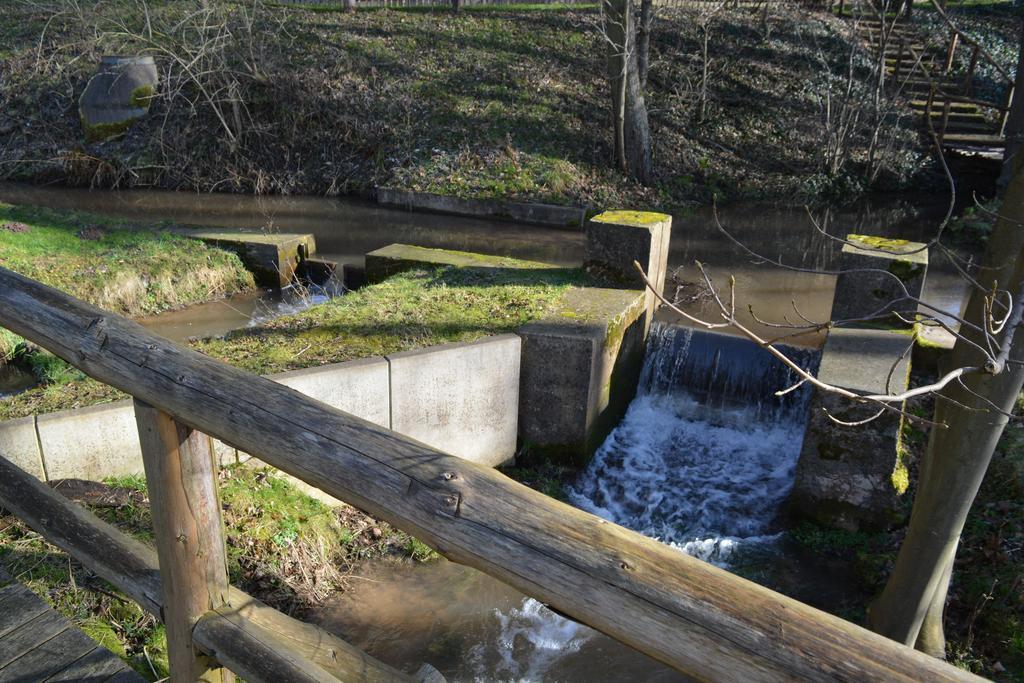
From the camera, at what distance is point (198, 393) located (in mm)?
2301

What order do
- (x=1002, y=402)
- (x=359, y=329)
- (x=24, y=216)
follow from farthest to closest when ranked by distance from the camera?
(x=24, y=216) → (x=359, y=329) → (x=1002, y=402)

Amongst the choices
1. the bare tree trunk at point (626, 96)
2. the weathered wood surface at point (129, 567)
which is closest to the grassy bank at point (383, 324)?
the weathered wood surface at point (129, 567)

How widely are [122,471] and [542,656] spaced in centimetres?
320

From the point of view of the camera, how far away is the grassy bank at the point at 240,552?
432 centimetres

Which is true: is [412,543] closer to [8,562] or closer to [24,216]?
[8,562]

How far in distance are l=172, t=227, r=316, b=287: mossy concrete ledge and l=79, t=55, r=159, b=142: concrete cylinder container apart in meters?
8.85

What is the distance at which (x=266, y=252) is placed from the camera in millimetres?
11227

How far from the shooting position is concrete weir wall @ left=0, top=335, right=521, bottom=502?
16.9 feet

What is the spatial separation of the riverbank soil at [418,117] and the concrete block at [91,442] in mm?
11802

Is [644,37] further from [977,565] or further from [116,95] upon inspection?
[977,565]

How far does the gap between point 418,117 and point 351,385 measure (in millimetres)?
14030

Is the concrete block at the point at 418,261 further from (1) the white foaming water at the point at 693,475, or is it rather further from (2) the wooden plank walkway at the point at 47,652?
(2) the wooden plank walkway at the point at 47,652

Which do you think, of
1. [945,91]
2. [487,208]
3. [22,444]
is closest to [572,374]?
[22,444]

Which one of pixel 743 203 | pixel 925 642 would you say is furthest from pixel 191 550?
pixel 743 203
